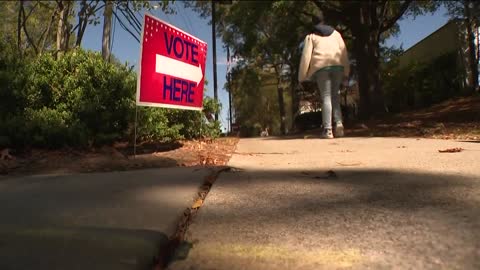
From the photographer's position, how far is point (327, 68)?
320 inches

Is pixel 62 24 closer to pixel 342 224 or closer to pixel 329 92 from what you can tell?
pixel 329 92

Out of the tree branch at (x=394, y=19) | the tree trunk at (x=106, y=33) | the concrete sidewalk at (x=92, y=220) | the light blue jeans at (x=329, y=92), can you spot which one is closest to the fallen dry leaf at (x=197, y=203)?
the concrete sidewalk at (x=92, y=220)

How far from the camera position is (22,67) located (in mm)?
6703

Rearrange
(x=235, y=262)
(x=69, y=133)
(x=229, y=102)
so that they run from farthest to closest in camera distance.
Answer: (x=229, y=102), (x=69, y=133), (x=235, y=262)

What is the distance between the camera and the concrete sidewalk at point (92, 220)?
6.66 ft

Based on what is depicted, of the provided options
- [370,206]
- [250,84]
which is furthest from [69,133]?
[250,84]

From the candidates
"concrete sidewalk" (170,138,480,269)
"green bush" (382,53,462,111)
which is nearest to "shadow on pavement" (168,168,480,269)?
"concrete sidewalk" (170,138,480,269)

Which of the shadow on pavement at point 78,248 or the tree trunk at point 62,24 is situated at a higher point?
the tree trunk at point 62,24

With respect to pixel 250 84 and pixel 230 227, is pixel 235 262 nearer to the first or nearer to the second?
pixel 230 227

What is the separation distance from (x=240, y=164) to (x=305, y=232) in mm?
2375

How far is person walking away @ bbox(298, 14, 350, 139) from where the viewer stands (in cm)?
807

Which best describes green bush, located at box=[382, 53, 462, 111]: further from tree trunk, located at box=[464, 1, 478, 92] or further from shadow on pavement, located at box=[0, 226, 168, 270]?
shadow on pavement, located at box=[0, 226, 168, 270]

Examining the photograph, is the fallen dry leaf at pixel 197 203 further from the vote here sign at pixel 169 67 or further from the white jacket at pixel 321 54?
the white jacket at pixel 321 54

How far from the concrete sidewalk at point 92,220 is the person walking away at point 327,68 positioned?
4.66 metres
